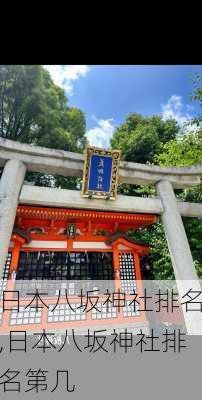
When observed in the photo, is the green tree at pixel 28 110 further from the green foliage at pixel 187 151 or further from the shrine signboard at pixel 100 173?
the shrine signboard at pixel 100 173

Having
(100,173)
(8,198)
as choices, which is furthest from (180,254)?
(8,198)

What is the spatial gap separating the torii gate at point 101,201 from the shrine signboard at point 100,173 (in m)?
0.13

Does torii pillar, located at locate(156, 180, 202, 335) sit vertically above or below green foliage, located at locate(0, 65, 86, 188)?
below

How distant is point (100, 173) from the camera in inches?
192

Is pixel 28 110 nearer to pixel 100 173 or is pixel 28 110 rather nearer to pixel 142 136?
pixel 142 136

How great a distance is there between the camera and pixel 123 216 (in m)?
6.67

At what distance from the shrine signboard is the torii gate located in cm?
13

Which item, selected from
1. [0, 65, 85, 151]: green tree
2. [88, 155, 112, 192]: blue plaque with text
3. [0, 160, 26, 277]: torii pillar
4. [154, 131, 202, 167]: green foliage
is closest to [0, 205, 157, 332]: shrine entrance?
[88, 155, 112, 192]: blue plaque with text

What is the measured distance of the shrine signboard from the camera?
4.66 meters

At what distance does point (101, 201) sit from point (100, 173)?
0.56 meters

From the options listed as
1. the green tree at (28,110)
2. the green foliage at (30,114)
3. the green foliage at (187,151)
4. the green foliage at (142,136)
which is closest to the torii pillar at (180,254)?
the green foliage at (187,151)

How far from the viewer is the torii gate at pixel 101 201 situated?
390cm

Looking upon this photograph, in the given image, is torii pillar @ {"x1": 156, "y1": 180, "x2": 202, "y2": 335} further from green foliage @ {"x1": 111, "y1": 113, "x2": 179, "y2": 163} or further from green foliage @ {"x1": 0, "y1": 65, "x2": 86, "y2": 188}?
green foliage @ {"x1": 111, "y1": 113, "x2": 179, "y2": 163}

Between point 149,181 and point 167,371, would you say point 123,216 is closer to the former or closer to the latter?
point 149,181
